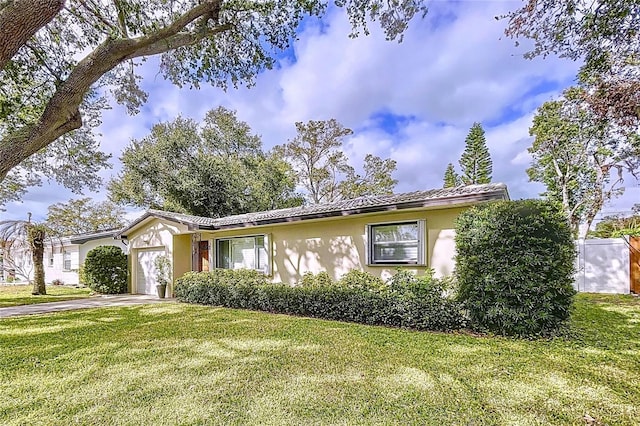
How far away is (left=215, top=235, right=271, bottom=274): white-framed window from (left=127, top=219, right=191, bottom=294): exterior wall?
1.68 meters

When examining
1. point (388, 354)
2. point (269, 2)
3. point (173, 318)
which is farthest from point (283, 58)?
point (388, 354)

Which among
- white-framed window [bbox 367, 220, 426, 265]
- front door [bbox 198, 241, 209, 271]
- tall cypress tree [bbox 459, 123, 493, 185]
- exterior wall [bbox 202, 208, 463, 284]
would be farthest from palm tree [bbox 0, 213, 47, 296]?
tall cypress tree [bbox 459, 123, 493, 185]

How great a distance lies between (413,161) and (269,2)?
21.6m

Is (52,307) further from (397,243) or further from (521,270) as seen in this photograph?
(521,270)

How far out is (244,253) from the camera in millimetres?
12680

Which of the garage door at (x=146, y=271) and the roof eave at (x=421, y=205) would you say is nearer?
the roof eave at (x=421, y=205)

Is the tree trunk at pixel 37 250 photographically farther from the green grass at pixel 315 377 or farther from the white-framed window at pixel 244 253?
the green grass at pixel 315 377

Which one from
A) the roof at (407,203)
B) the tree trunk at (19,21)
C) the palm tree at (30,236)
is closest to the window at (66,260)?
the palm tree at (30,236)

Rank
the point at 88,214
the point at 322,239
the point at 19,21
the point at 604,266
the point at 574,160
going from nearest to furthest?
the point at 19,21, the point at 322,239, the point at 604,266, the point at 574,160, the point at 88,214

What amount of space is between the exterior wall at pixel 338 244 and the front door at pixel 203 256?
6.23 feet

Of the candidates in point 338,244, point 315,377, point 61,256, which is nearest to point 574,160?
point 338,244

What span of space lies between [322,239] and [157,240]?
27.3 ft

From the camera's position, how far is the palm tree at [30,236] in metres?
14.4

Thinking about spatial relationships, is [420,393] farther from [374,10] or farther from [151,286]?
[151,286]
